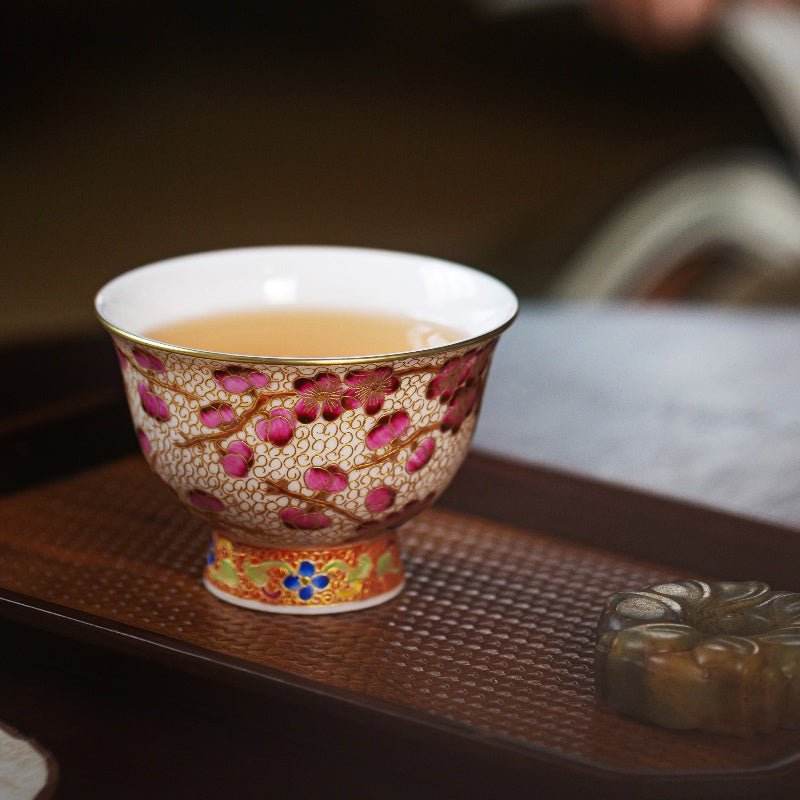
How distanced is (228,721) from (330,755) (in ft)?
0.13

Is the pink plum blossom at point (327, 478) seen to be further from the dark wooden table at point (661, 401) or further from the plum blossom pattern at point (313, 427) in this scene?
the dark wooden table at point (661, 401)

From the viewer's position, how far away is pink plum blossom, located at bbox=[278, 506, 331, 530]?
0.44m

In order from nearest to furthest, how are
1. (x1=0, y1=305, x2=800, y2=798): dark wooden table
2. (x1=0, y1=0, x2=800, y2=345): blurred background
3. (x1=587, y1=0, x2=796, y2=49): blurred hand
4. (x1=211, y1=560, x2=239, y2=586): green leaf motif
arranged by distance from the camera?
(x1=0, y1=305, x2=800, y2=798): dark wooden table → (x1=211, y1=560, x2=239, y2=586): green leaf motif → (x1=587, y1=0, x2=796, y2=49): blurred hand → (x1=0, y1=0, x2=800, y2=345): blurred background

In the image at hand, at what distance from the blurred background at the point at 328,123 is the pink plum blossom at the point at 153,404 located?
3.32 feet

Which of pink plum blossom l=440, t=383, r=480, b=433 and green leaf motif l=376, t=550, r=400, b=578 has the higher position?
pink plum blossom l=440, t=383, r=480, b=433

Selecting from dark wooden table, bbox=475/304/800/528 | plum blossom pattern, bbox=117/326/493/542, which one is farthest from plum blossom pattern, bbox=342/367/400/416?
dark wooden table, bbox=475/304/800/528

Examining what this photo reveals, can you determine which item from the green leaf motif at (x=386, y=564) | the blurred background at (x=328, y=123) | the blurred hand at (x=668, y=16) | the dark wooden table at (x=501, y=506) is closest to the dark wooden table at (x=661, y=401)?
the dark wooden table at (x=501, y=506)

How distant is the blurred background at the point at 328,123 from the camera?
2.18 metres

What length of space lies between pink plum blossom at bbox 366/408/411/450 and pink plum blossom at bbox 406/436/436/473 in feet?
0.04

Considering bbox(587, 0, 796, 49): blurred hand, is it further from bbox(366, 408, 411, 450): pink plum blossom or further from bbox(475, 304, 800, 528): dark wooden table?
bbox(366, 408, 411, 450): pink plum blossom

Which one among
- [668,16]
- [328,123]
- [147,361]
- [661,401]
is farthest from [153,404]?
[328,123]

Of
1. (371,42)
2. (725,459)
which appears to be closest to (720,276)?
(725,459)

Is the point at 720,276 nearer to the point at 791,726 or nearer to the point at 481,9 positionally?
the point at 791,726

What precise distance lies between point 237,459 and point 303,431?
27 mm
